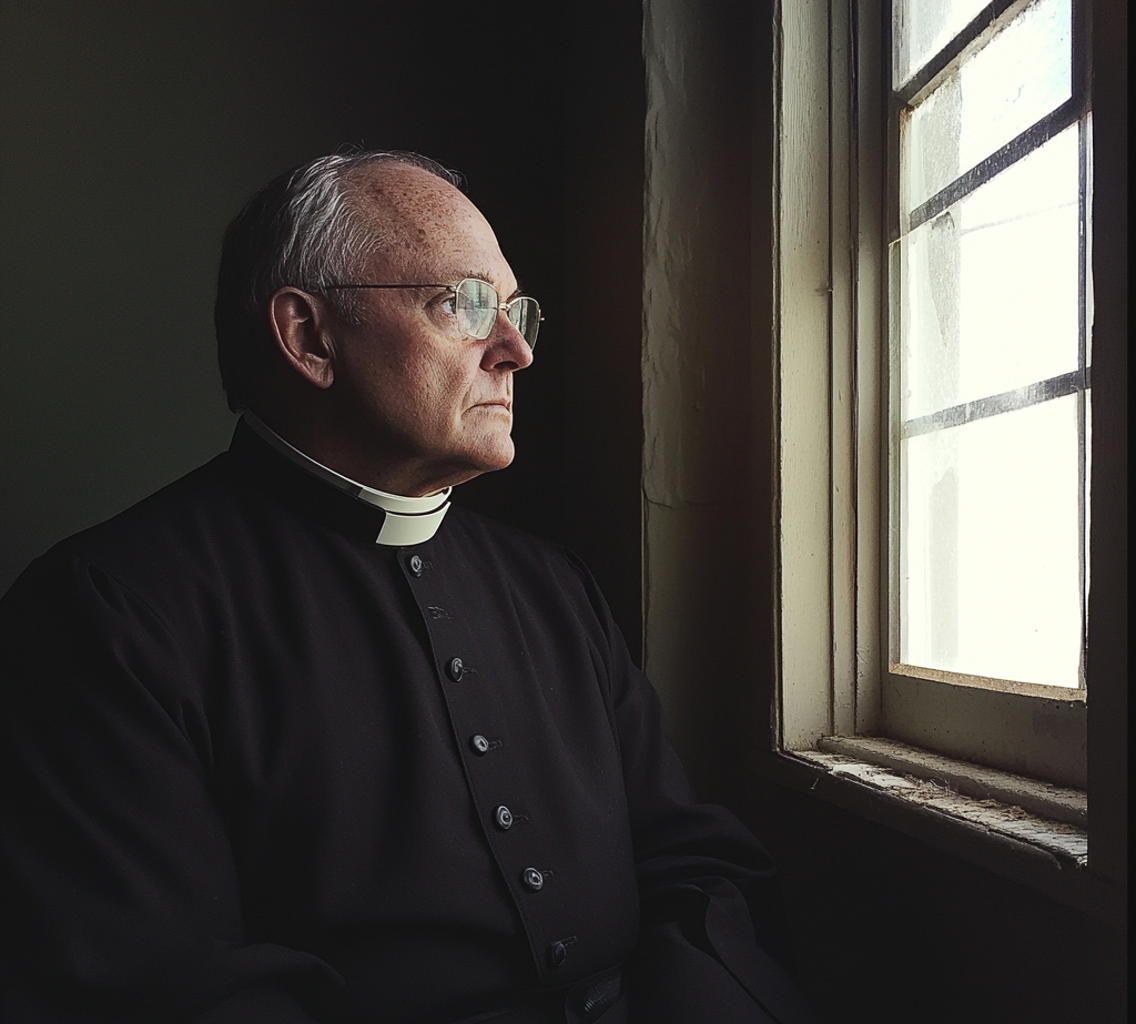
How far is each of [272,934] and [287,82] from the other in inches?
71.2

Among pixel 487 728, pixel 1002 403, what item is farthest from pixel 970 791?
pixel 487 728

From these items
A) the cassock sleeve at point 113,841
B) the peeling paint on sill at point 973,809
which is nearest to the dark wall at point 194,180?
the peeling paint on sill at point 973,809

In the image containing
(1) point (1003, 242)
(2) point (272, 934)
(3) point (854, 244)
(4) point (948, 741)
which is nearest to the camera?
(2) point (272, 934)

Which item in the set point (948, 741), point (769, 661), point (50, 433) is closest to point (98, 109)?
point (50, 433)

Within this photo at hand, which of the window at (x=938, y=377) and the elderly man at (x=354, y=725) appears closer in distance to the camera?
the elderly man at (x=354, y=725)

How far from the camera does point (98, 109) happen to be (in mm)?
2211

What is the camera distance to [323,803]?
1.14m

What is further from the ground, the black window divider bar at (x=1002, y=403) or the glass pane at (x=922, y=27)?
the glass pane at (x=922, y=27)

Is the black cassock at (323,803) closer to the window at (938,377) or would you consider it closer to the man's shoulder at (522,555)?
the man's shoulder at (522,555)

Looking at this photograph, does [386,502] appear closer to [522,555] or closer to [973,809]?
[522,555]

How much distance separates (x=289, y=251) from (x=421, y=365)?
0.81ft

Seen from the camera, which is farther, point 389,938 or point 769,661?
point 769,661

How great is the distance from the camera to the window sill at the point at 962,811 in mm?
964

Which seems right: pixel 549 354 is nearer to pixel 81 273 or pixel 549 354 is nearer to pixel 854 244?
pixel 854 244
